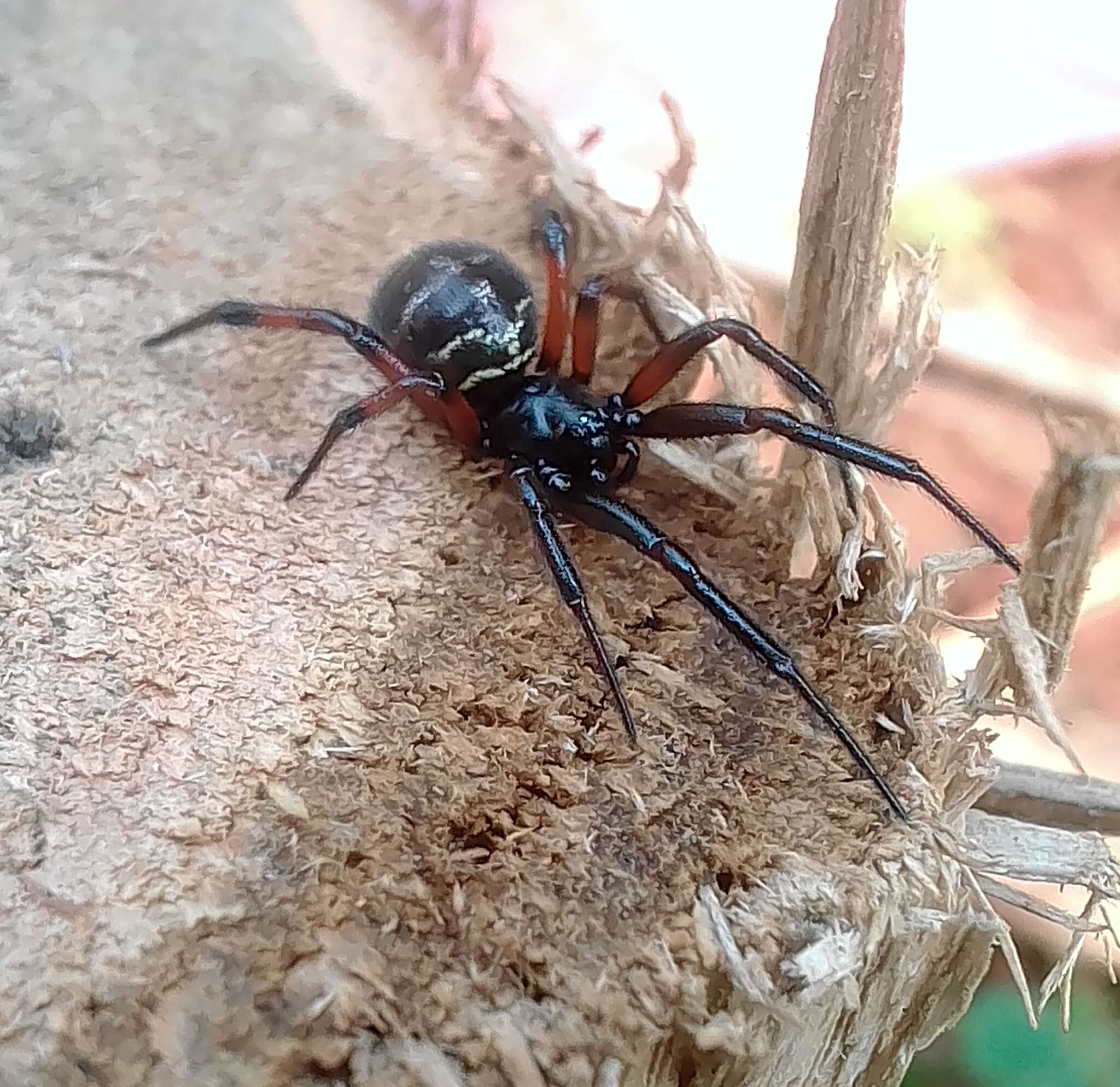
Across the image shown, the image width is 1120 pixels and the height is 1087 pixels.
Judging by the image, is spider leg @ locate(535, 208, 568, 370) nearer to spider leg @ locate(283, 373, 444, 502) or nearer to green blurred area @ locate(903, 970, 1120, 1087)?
spider leg @ locate(283, 373, 444, 502)

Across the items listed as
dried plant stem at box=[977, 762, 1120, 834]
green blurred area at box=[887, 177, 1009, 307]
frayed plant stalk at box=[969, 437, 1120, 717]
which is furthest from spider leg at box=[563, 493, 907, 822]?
green blurred area at box=[887, 177, 1009, 307]

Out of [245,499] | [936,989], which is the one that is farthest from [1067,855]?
[245,499]

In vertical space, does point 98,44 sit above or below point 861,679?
above

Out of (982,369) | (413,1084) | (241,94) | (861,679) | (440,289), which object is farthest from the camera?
(982,369)

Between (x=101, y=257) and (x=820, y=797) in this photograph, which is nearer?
(x=820, y=797)

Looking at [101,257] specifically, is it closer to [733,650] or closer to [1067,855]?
[733,650]

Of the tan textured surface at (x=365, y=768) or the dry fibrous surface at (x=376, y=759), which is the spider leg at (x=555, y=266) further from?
the tan textured surface at (x=365, y=768)

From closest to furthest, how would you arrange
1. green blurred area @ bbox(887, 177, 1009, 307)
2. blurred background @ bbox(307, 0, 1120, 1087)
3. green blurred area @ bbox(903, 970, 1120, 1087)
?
1. green blurred area @ bbox(903, 970, 1120, 1087)
2. blurred background @ bbox(307, 0, 1120, 1087)
3. green blurred area @ bbox(887, 177, 1009, 307)

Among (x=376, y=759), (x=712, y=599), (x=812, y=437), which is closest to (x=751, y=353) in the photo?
(x=812, y=437)
